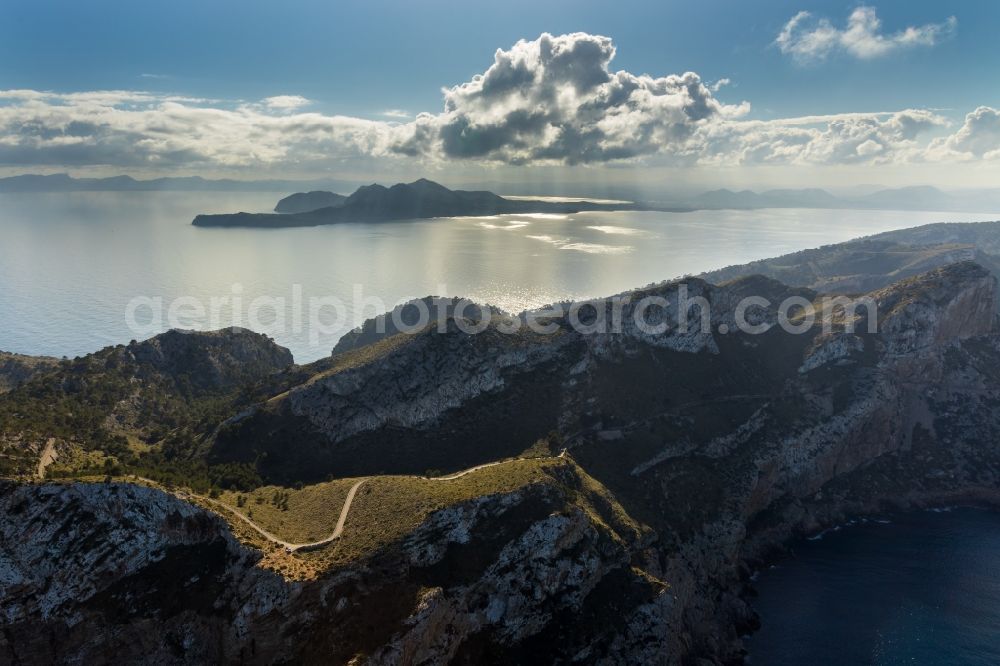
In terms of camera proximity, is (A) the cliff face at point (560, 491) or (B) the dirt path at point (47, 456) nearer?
(A) the cliff face at point (560, 491)

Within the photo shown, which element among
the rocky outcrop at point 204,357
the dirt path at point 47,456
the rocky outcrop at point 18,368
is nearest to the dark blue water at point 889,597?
the dirt path at point 47,456

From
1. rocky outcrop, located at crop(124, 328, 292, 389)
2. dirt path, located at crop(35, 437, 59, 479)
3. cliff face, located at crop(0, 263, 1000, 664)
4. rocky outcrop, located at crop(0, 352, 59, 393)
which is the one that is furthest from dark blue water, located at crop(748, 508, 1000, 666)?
rocky outcrop, located at crop(0, 352, 59, 393)

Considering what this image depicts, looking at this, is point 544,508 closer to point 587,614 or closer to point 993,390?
point 587,614

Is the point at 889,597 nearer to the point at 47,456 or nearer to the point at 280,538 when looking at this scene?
the point at 280,538

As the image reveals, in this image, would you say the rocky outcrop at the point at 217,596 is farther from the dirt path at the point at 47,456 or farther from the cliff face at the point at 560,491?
the dirt path at the point at 47,456

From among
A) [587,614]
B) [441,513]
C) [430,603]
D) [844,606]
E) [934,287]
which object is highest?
[934,287]

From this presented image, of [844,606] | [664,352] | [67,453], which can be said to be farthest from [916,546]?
[67,453]
